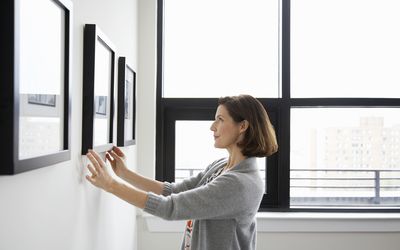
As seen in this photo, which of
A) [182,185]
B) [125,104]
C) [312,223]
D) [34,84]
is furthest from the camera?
[312,223]

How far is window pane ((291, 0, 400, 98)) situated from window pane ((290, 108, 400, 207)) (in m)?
0.14

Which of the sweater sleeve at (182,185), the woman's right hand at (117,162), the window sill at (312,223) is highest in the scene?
the woman's right hand at (117,162)

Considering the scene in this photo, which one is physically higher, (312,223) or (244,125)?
(244,125)

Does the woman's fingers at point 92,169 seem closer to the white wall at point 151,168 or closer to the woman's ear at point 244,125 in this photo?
the woman's ear at point 244,125

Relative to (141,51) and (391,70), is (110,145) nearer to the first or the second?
(141,51)

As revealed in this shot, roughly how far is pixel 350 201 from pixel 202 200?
1.74 meters

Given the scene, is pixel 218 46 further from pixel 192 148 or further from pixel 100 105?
pixel 100 105

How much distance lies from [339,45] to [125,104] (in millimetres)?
1505

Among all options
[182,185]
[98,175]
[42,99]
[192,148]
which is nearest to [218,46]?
[192,148]

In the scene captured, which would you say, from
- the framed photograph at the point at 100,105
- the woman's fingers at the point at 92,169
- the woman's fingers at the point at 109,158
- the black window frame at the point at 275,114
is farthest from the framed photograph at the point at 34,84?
the black window frame at the point at 275,114

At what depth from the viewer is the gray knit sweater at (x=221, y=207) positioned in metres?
1.27

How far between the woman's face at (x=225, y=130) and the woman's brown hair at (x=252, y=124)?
17mm

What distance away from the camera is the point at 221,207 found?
1.34 meters

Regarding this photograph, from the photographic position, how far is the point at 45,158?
818mm
